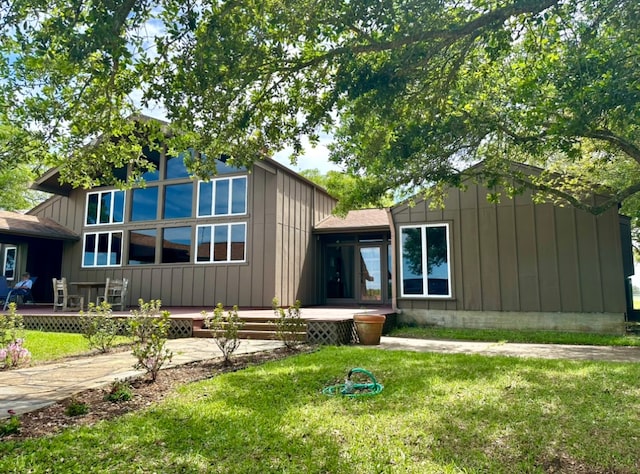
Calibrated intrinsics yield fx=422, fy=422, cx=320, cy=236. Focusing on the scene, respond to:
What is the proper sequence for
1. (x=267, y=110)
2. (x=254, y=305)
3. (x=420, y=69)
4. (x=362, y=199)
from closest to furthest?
(x=420, y=69), (x=267, y=110), (x=362, y=199), (x=254, y=305)

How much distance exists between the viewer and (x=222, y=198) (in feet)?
41.9

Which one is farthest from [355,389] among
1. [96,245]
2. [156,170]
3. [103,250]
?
[96,245]

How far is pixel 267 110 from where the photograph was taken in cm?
607

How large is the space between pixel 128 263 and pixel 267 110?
9.83 meters

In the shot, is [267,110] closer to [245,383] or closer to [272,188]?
[245,383]

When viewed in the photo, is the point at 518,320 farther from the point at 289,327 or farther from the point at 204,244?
the point at 204,244

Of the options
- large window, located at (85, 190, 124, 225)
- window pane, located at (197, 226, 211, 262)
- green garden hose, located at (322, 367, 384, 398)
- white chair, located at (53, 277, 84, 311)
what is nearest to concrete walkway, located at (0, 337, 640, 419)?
green garden hose, located at (322, 367, 384, 398)

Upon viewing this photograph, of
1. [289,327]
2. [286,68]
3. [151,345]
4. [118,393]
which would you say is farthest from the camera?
[289,327]

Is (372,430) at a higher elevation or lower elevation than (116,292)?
lower

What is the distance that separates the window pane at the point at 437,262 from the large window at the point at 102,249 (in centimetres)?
999

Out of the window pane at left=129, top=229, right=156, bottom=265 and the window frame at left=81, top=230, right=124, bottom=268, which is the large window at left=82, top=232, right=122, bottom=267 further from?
the window pane at left=129, top=229, right=156, bottom=265

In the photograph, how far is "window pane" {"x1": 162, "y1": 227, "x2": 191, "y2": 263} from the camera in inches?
512

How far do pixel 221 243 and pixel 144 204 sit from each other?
3.42m

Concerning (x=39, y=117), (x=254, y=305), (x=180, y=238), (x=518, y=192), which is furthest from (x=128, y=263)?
(x=518, y=192)
